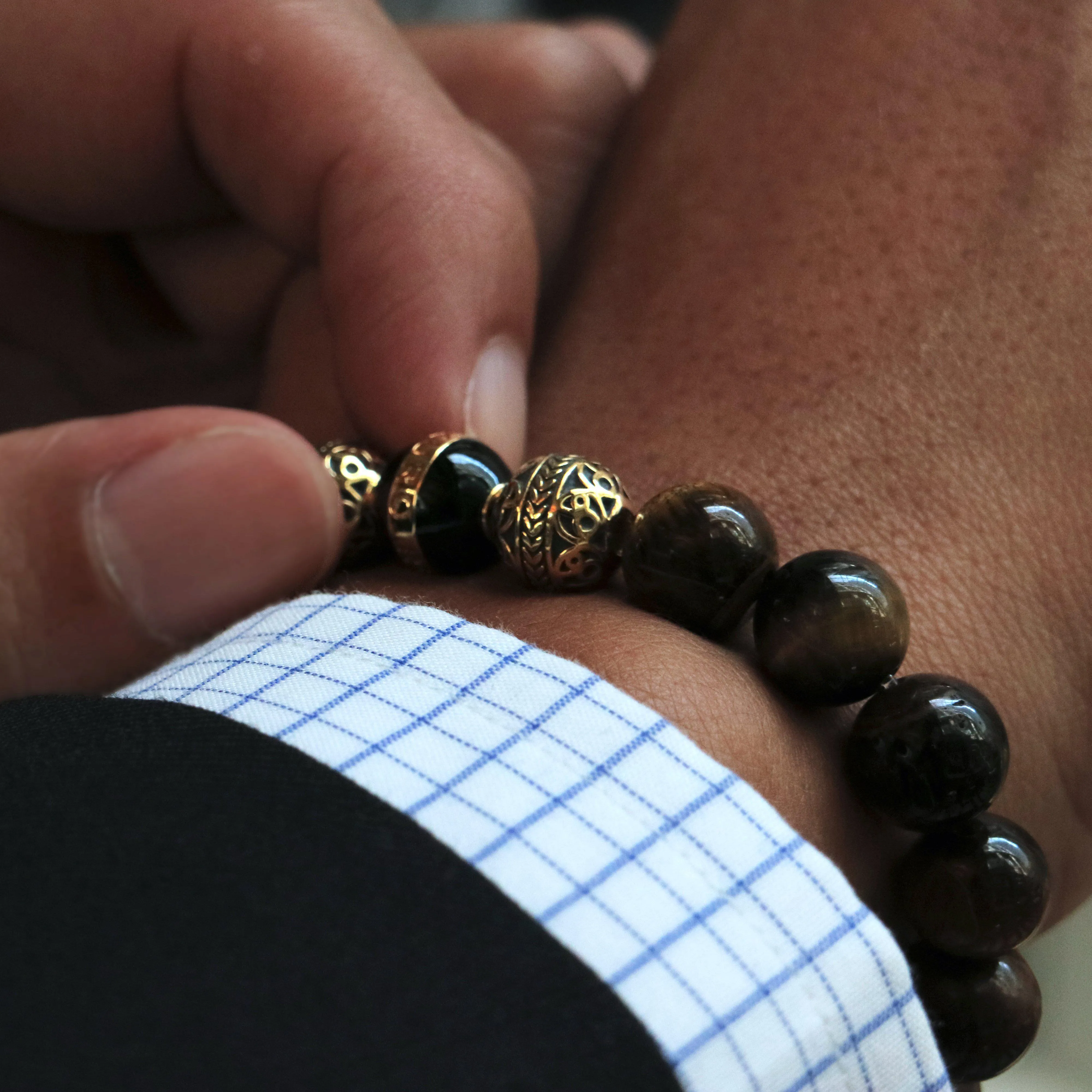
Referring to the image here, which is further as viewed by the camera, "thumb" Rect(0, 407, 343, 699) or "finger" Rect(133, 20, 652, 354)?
"finger" Rect(133, 20, 652, 354)

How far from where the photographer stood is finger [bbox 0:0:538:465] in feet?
2.54

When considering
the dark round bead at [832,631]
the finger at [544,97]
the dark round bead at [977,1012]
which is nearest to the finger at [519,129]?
the finger at [544,97]

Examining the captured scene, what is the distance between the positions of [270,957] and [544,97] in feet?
2.71

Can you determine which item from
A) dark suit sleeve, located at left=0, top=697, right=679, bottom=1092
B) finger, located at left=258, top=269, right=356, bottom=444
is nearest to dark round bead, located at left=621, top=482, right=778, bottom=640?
dark suit sleeve, located at left=0, top=697, right=679, bottom=1092

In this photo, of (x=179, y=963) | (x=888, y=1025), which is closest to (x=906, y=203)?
(x=888, y=1025)

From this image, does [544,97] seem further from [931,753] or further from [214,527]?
[931,753]

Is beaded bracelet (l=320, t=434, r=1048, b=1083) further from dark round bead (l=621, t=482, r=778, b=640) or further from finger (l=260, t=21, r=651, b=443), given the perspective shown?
finger (l=260, t=21, r=651, b=443)

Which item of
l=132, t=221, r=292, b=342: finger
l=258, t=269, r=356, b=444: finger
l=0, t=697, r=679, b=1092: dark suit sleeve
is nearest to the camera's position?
l=0, t=697, r=679, b=1092: dark suit sleeve

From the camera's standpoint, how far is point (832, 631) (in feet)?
1.78

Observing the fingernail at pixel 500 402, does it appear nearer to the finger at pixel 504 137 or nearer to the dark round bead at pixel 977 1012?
the finger at pixel 504 137

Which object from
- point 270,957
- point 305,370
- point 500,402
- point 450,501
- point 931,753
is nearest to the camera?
point 270,957

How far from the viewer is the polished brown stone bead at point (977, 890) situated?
0.53 m

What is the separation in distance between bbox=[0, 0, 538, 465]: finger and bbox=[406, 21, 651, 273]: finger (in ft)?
0.16

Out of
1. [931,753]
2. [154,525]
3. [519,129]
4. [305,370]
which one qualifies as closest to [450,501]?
[154,525]
